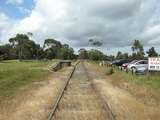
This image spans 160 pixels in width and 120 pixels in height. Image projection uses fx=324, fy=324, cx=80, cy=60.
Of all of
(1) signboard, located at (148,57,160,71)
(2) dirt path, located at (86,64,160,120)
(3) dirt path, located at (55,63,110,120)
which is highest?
(1) signboard, located at (148,57,160,71)

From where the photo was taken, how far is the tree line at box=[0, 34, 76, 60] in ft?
485

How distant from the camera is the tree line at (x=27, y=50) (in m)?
148

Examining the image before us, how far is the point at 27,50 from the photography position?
15475 centimetres

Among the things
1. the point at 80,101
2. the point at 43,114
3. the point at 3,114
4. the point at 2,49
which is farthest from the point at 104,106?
the point at 2,49

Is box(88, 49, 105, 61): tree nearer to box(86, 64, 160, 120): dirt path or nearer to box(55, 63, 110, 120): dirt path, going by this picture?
box(86, 64, 160, 120): dirt path

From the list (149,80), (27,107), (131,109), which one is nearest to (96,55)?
(149,80)

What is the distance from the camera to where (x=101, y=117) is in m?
11.3

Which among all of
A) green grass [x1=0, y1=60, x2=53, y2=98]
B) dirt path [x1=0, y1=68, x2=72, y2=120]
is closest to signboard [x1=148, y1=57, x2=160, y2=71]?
green grass [x1=0, y1=60, x2=53, y2=98]

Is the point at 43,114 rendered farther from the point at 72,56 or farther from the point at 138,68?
the point at 72,56

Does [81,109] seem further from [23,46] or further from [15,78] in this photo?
[23,46]

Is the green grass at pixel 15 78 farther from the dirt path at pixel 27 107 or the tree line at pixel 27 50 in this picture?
the tree line at pixel 27 50

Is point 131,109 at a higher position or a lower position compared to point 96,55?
lower

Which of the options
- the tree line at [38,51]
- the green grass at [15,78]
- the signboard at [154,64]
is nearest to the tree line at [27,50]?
the tree line at [38,51]

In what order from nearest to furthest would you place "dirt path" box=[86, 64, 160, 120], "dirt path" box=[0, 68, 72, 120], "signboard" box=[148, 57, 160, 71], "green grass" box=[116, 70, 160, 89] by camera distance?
1. "dirt path" box=[86, 64, 160, 120]
2. "dirt path" box=[0, 68, 72, 120]
3. "green grass" box=[116, 70, 160, 89]
4. "signboard" box=[148, 57, 160, 71]
